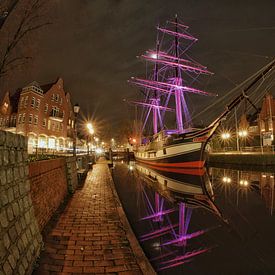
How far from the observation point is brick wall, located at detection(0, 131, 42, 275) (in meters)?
3.03

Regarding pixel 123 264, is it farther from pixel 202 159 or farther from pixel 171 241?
pixel 202 159

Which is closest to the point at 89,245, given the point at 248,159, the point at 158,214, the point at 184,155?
the point at 158,214

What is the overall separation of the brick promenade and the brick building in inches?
797

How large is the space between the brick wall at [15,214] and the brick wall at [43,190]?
91cm

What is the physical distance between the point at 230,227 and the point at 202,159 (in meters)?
15.3

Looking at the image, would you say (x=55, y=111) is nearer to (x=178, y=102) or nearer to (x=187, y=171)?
(x=178, y=102)

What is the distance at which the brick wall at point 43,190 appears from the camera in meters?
5.11

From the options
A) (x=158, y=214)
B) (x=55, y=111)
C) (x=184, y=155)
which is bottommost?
(x=158, y=214)

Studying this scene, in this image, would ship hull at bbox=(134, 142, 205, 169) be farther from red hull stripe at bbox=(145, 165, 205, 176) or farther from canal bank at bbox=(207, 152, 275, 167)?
canal bank at bbox=(207, 152, 275, 167)

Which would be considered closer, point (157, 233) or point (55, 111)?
point (157, 233)

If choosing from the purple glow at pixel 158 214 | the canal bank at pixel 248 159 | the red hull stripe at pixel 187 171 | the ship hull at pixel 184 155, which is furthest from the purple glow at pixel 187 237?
the canal bank at pixel 248 159

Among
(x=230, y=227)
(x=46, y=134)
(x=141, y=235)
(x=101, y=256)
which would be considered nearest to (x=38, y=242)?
(x=101, y=256)

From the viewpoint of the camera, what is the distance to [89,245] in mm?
4582

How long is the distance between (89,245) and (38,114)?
29033 millimetres
